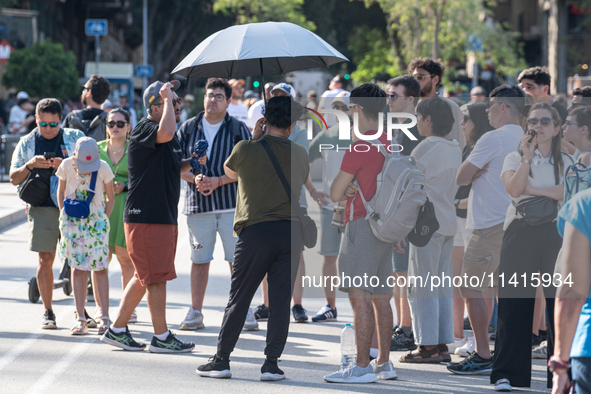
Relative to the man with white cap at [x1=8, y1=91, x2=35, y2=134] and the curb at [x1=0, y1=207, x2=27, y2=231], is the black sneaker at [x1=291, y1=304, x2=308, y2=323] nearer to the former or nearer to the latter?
the curb at [x1=0, y1=207, x2=27, y2=231]

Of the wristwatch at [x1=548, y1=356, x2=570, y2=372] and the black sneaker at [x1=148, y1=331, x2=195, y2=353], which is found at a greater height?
the wristwatch at [x1=548, y1=356, x2=570, y2=372]

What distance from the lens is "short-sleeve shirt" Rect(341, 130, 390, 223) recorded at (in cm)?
536

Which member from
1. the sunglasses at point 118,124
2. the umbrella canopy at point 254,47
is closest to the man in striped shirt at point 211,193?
the umbrella canopy at point 254,47

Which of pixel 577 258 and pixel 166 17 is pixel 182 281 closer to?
pixel 577 258

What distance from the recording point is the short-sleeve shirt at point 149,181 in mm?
5977

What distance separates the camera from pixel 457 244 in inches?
274

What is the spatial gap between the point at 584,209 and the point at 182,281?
6.78 m

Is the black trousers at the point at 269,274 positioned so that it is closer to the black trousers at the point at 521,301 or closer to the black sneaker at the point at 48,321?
the black trousers at the point at 521,301

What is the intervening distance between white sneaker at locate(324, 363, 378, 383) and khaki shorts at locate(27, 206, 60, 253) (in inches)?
115

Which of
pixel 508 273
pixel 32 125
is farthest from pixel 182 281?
pixel 32 125

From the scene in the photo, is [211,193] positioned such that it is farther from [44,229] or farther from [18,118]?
[18,118]

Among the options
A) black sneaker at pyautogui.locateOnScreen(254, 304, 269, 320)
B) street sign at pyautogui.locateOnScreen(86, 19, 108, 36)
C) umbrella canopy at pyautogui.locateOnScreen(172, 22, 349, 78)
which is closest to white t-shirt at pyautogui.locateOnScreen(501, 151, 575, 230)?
umbrella canopy at pyautogui.locateOnScreen(172, 22, 349, 78)

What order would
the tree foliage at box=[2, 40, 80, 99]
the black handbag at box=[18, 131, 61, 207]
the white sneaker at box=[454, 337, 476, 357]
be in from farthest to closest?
the tree foliage at box=[2, 40, 80, 99], the black handbag at box=[18, 131, 61, 207], the white sneaker at box=[454, 337, 476, 357]

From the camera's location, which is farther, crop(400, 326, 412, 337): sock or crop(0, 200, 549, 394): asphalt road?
crop(400, 326, 412, 337): sock
